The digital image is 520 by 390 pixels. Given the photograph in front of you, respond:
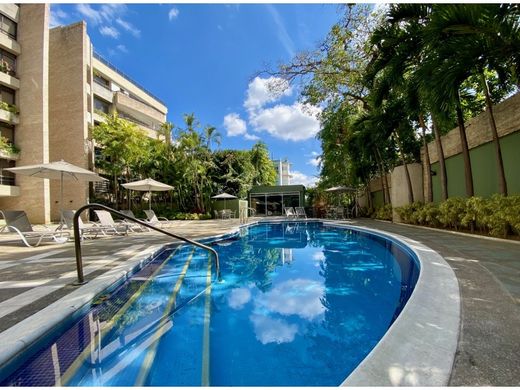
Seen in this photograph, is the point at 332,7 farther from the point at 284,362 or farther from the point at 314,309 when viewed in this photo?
the point at 284,362

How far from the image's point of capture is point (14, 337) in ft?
7.22

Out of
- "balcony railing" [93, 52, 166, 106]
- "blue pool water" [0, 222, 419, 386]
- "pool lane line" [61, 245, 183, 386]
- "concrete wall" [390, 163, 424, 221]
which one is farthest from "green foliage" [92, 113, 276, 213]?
"pool lane line" [61, 245, 183, 386]

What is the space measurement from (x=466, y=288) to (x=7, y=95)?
23.7 m

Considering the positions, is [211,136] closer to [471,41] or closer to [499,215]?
[471,41]

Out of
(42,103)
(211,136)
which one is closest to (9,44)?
(42,103)

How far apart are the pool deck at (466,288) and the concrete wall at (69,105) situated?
13.6 m

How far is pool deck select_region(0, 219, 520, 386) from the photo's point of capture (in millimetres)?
1681

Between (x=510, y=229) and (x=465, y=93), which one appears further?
(x=465, y=93)

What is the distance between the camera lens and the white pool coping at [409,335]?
1607mm

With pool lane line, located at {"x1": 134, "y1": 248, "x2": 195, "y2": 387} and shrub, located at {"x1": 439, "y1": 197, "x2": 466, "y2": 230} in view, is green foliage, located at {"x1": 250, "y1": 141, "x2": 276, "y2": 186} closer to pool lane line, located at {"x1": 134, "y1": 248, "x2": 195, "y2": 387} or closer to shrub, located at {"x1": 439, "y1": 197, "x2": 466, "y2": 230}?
shrub, located at {"x1": 439, "y1": 197, "x2": 466, "y2": 230}

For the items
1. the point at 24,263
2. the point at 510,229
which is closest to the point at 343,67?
the point at 510,229

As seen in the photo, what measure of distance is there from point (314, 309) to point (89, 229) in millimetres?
7775

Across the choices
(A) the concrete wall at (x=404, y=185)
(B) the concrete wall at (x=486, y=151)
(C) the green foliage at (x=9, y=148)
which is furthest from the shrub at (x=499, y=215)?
(C) the green foliage at (x=9, y=148)

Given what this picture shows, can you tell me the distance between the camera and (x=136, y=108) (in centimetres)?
2528
